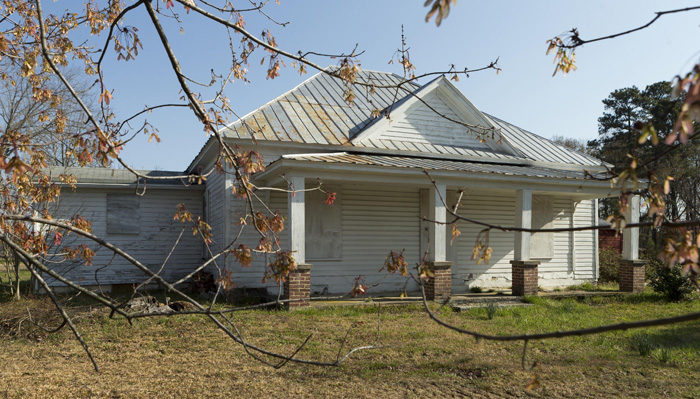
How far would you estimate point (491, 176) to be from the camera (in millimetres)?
12547

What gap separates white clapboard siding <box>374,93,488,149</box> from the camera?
1462 cm

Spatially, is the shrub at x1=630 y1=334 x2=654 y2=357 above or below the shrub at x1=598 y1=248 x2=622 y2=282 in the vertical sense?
below

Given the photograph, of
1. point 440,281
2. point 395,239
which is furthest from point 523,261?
point 395,239

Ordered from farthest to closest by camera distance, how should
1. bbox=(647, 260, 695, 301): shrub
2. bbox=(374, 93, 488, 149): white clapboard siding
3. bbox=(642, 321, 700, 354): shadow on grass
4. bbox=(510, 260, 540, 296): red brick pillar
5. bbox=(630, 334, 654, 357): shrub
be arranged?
bbox=(374, 93, 488, 149): white clapboard siding → bbox=(647, 260, 695, 301): shrub → bbox=(510, 260, 540, 296): red brick pillar → bbox=(642, 321, 700, 354): shadow on grass → bbox=(630, 334, 654, 357): shrub

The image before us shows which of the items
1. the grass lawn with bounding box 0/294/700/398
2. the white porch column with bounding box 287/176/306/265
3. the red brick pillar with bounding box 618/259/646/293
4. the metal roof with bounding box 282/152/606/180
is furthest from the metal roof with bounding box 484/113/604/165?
the white porch column with bounding box 287/176/306/265

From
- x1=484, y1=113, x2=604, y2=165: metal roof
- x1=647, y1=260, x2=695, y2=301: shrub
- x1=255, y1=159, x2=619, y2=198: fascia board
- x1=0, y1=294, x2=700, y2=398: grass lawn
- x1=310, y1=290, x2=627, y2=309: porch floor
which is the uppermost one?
x1=484, y1=113, x2=604, y2=165: metal roof

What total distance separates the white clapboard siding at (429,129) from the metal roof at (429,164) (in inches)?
30.7

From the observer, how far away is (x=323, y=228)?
13453 mm

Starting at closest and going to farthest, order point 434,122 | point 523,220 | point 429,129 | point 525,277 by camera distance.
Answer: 1. point 525,277
2. point 523,220
3. point 429,129
4. point 434,122

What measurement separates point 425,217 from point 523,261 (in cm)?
315

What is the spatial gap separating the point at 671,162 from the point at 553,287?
62.9ft

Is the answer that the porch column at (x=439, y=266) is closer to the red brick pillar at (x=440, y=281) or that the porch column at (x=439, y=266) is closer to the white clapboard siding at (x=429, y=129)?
the red brick pillar at (x=440, y=281)

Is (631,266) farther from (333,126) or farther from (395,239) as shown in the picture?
(333,126)

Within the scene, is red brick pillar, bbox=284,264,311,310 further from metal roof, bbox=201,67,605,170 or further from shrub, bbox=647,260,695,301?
shrub, bbox=647,260,695,301
